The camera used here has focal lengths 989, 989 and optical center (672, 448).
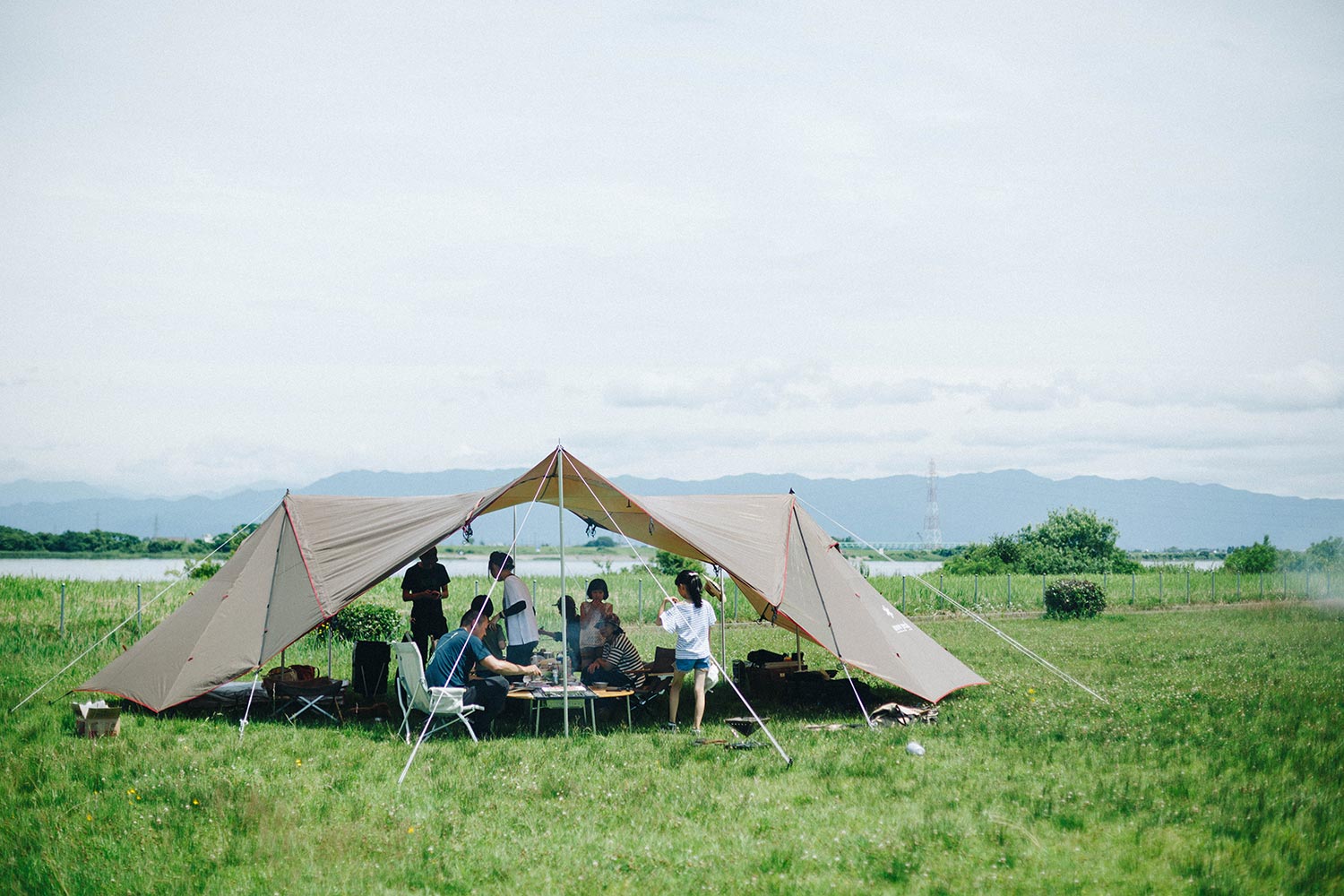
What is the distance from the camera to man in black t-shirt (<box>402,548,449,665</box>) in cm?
1053

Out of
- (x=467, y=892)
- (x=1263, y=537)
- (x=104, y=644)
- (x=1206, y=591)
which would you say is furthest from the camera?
(x=1263, y=537)

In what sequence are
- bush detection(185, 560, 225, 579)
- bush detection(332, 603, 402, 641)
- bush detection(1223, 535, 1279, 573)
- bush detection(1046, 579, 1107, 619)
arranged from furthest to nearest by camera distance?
1. bush detection(1223, 535, 1279, 573)
2. bush detection(1046, 579, 1107, 619)
3. bush detection(185, 560, 225, 579)
4. bush detection(332, 603, 402, 641)

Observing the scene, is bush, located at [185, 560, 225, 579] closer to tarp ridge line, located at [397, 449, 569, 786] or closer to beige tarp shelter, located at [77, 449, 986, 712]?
beige tarp shelter, located at [77, 449, 986, 712]

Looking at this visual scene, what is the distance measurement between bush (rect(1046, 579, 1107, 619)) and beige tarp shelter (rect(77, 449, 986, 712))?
1238cm

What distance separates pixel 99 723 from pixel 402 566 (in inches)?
107

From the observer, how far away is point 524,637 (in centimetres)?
973

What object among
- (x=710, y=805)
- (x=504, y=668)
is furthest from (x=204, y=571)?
(x=710, y=805)

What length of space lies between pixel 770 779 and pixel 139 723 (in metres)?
5.66

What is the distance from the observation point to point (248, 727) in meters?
8.75

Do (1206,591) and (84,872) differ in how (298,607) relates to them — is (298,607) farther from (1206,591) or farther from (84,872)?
(1206,591)

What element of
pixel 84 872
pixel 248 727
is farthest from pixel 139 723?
pixel 84 872

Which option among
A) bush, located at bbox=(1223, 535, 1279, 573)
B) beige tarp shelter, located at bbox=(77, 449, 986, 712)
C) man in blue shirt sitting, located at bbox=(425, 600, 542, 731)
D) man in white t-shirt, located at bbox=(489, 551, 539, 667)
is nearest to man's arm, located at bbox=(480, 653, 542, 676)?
man in blue shirt sitting, located at bbox=(425, 600, 542, 731)

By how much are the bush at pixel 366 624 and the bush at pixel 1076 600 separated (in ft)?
46.3

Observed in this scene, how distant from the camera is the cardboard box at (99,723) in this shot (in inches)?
322
